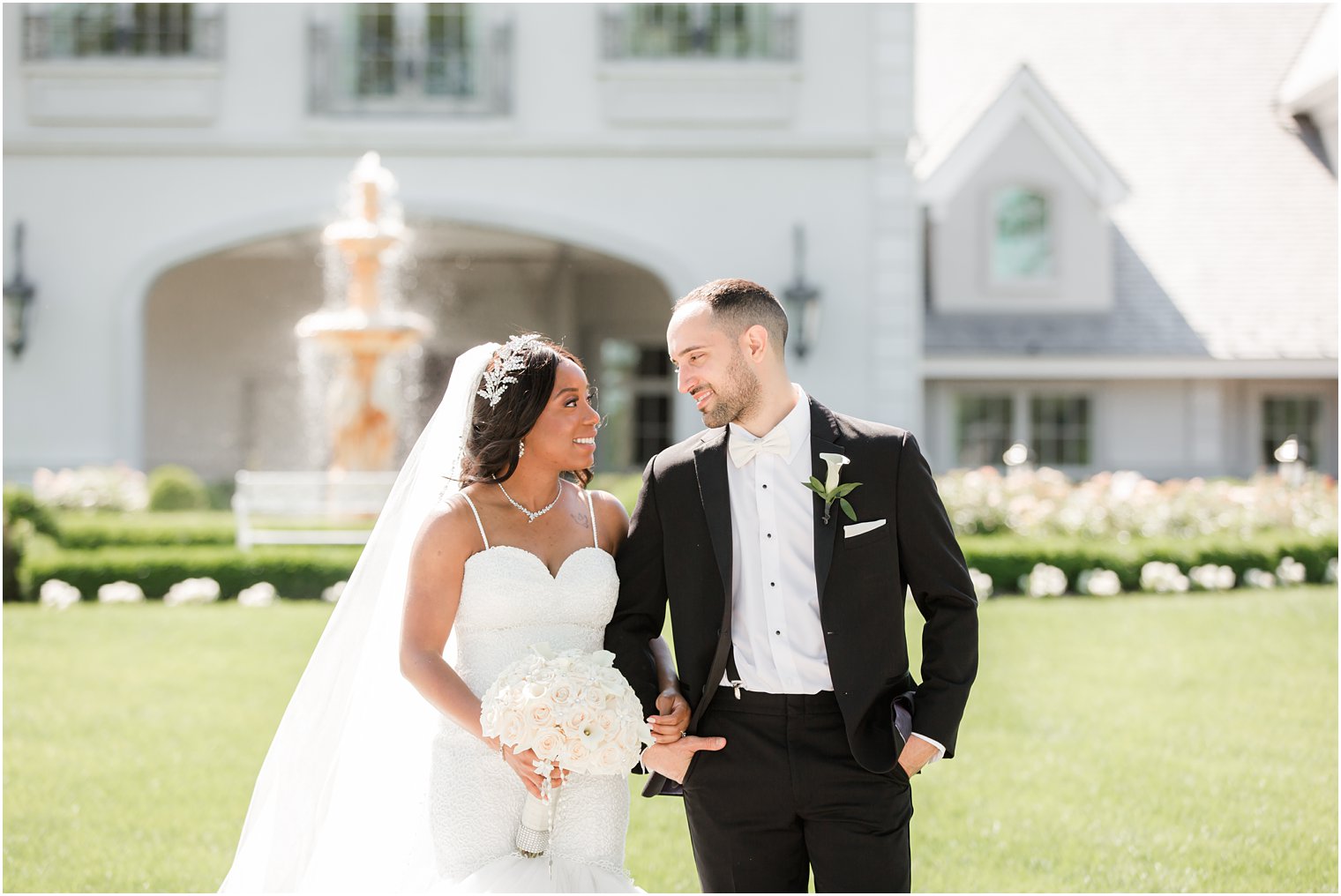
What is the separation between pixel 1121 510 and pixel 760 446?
10.4 meters

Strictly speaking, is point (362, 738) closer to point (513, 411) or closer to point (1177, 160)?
point (513, 411)

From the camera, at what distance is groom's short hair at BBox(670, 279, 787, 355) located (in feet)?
9.89

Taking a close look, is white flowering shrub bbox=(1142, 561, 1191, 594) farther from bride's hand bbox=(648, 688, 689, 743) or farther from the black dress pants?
bride's hand bbox=(648, 688, 689, 743)

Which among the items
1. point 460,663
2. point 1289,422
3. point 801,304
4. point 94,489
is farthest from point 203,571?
point 1289,422

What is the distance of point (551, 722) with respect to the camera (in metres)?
2.94

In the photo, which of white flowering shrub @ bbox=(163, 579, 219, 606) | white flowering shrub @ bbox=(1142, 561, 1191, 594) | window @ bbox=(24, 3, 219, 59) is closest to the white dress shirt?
white flowering shrub @ bbox=(163, 579, 219, 606)

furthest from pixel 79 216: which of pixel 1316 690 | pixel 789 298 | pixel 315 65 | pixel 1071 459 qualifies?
pixel 1316 690

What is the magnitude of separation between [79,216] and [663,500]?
15.1m

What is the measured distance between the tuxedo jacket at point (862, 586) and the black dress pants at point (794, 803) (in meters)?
0.08

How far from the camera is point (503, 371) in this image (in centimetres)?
339

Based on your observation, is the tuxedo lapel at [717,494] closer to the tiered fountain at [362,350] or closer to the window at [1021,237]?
the tiered fountain at [362,350]

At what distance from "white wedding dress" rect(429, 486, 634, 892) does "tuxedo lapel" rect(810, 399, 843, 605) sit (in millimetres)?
619

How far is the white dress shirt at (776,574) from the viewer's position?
10.1ft

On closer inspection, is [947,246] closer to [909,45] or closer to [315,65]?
[909,45]
